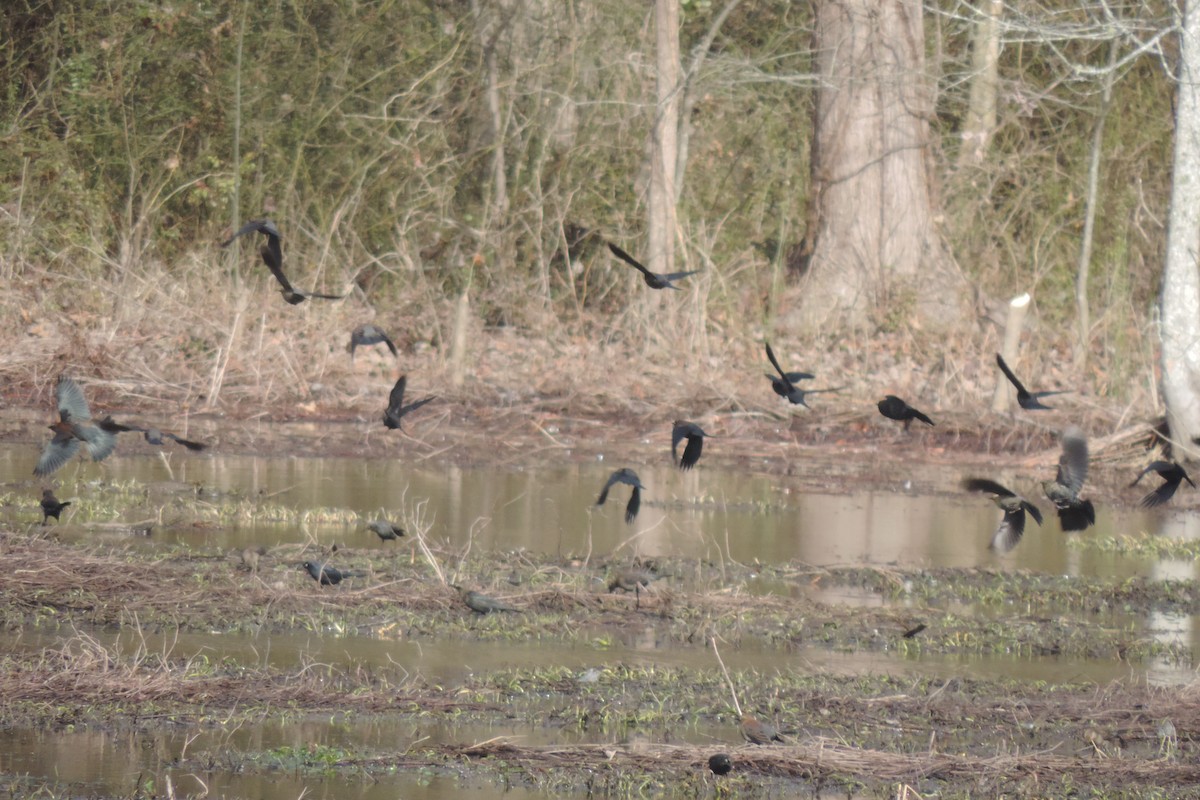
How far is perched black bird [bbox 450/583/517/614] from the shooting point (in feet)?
24.8

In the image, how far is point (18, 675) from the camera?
586 centimetres

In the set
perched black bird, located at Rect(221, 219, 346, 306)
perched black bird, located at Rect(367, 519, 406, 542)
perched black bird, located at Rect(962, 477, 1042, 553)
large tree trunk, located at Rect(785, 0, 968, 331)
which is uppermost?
large tree trunk, located at Rect(785, 0, 968, 331)

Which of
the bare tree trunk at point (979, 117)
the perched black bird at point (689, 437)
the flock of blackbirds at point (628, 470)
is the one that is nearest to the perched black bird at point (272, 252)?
the flock of blackbirds at point (628, 470)

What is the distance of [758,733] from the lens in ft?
18.8

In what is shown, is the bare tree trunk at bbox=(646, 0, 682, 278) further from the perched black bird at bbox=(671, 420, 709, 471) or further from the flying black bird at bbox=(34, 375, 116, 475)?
the flying black bird at bbox=(34, 375, 116, 475)

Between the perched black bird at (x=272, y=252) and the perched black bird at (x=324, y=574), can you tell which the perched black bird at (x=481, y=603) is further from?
the perched black bird at (x=272, y=252)

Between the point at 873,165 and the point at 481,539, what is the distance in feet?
35.2

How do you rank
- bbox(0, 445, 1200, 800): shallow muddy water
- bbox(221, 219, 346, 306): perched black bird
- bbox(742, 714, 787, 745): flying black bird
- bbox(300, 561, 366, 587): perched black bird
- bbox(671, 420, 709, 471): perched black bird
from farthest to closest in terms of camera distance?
1. bbox(671, 420, 709, 471): perched black bird
2. bbox(300, 561, 366, 587): perched black bird
3. bbox(221, 219, 346, 306): perched black bird
4. bbox(742, 714, 787, 745): flying black bird
5. bbox(0, 445, 1200, 800): shallow muddy water

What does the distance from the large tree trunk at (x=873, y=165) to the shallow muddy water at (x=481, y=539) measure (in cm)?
514

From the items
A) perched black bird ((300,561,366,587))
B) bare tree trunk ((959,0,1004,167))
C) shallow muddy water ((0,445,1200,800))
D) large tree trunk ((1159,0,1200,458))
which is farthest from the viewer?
bare tree trunk ((959,0,1004,167))

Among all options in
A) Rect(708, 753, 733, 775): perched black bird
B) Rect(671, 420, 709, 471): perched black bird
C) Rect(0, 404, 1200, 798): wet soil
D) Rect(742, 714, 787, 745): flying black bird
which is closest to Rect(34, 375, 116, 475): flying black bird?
Rect(0, 404, 1200, 798): wet soil

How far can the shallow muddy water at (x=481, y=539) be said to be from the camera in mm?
5430

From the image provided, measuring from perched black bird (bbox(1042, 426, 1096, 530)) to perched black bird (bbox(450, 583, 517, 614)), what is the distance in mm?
2595

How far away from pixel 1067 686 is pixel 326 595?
3310 millimetres
